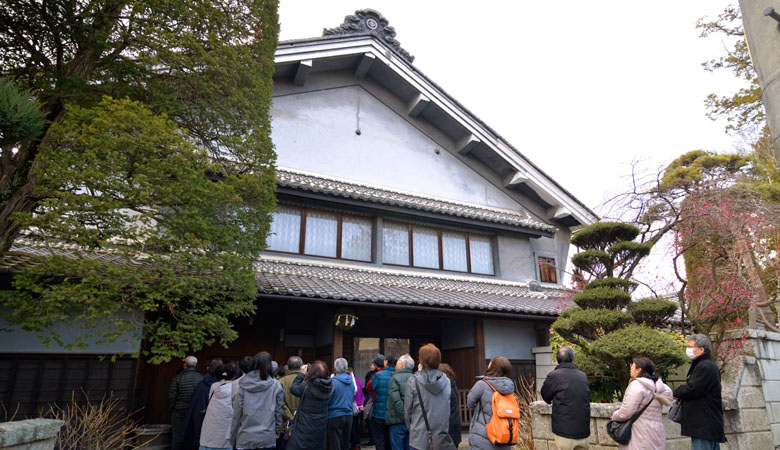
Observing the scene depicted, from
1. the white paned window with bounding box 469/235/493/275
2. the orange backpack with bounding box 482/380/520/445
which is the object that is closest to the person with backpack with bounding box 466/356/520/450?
the orange backpack with bounding box 482/380/520/445

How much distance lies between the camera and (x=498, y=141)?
579 inches

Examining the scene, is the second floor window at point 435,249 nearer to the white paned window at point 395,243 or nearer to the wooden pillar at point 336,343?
the white paned window at point 395,243

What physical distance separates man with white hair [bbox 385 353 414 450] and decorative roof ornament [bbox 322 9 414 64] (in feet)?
34.9

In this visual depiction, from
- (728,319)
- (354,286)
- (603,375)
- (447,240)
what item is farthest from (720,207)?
(354,286)

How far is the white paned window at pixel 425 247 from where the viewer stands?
13039 millimetres

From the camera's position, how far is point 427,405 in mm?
4773

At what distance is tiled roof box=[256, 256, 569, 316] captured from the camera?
9.45m

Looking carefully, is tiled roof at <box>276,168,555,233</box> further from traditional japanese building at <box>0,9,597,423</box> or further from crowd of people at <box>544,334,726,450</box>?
crowd of people at <box>544,334,726,450</box>

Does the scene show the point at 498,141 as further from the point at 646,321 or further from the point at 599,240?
the point at 646,321

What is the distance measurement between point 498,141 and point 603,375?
8.61m

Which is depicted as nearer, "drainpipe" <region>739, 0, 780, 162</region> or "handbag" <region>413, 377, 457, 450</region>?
"drainpipe" <region>739, 0, 780, 162</region>

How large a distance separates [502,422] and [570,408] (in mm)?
1239

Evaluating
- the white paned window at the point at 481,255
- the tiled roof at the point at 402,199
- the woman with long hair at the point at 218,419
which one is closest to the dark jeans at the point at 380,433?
the woman with long hair at the point at 218,419

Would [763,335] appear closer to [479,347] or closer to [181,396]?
[479,347]
